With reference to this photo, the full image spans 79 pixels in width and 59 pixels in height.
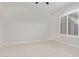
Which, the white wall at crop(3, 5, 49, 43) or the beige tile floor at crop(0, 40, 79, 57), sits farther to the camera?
the white wall at crop(3, 5, 49, 43)

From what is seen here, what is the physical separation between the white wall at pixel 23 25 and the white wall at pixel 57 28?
1.25 feet

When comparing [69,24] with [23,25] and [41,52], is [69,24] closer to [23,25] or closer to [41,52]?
[41,52]

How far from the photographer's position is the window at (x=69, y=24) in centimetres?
409

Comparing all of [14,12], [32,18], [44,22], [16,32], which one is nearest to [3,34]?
[16,32]

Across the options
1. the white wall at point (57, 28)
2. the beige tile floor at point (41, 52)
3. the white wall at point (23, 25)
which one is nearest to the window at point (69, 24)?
the white wall at point (57, 28)

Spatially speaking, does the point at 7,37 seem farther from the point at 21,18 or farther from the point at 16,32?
the point at 21,18

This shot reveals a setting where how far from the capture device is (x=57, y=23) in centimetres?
543

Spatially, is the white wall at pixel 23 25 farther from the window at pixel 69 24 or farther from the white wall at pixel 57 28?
the window at pixel 69 24

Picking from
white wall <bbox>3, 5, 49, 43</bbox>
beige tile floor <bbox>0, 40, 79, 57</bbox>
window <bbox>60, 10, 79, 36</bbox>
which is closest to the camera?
beige tile floor <bbox>0, 40, 79, 57</bbox>

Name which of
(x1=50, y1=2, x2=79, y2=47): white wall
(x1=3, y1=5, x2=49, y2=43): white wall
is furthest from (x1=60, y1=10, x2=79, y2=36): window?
(x1=3, y1=5, x2=49, y2=43): white wall

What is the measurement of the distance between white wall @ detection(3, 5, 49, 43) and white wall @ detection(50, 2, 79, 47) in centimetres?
38

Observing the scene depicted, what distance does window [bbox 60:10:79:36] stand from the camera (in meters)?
4.09

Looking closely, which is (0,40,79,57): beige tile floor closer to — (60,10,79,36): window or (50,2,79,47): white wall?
(50,2,79,47): white wall

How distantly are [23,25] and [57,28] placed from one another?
1.85 meters
